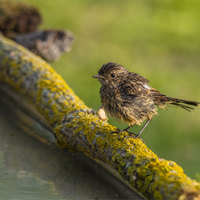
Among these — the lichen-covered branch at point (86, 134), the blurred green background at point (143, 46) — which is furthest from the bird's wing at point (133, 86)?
the blurred green background at point (143, 46)

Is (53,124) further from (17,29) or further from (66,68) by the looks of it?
(66,68)

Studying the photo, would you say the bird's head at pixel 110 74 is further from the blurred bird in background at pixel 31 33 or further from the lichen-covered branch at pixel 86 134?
the blurred bird in background at pixel 31 33

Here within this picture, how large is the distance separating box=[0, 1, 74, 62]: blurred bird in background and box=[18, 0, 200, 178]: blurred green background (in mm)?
1082

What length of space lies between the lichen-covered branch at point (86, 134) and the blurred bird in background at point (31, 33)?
2.89ft

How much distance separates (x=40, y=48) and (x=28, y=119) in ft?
7.32

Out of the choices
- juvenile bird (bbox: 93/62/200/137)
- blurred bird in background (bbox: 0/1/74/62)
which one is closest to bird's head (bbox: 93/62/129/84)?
juvenile bird (bbox: 93/62/200/137)

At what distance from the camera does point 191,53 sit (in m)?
10.6

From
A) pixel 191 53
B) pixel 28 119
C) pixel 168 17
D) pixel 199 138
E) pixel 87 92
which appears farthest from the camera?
pixel 168 17

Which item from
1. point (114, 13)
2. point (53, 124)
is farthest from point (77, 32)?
point (53, 124)

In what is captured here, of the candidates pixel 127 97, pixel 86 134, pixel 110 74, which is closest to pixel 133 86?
pixel 127 97

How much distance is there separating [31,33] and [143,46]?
12.0ft

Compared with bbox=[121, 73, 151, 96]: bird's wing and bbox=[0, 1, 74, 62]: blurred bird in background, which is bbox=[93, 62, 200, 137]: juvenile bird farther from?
bbox=[0, 1, 74, 62]: blurred bird in background

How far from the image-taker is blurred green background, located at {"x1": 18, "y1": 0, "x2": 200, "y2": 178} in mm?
8125

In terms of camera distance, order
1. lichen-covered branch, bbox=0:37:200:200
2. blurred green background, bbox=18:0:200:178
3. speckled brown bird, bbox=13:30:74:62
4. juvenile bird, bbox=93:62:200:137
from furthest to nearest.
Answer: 1. blurred green background, bbox=18:0:200:178
2. speckled brown bird, bbox=13:30:74:62
3. juvenile bird, bbox=93:62:200:137
4. lichen-covered branch, bbox=0:37:200:200
